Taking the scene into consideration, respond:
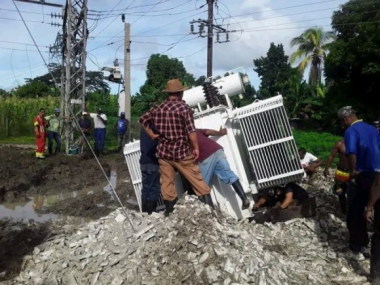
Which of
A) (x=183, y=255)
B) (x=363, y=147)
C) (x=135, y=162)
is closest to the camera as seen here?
(x=183, y=255)

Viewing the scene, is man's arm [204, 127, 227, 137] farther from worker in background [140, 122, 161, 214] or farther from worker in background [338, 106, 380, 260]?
worker in background [338, 106, 380, 260]

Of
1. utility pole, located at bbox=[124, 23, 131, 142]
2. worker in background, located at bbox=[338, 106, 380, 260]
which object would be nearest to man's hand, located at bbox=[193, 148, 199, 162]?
worker in background, located at bbox=[338, 106, 380, 260]

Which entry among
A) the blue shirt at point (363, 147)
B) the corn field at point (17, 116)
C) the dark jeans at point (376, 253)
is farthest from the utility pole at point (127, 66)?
the dark jeans at point (376, 253)

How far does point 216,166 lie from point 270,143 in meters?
0.74

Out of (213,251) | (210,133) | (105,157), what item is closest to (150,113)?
(210,133)

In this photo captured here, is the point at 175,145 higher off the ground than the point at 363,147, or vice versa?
the point at 175,145

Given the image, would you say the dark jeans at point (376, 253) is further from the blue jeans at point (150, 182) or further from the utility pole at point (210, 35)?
the utility pole at point (210, 35)

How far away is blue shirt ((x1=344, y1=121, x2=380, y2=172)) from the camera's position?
538 cm

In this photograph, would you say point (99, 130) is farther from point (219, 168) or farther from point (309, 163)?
point (219, 168)

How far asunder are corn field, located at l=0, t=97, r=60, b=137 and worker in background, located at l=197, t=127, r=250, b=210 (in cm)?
2560

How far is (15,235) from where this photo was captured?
7164 millimetres

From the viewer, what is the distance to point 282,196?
7031 millimetres

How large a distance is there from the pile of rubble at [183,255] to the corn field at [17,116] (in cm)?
2581

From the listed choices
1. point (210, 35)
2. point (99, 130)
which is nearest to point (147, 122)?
point (99, 130)
